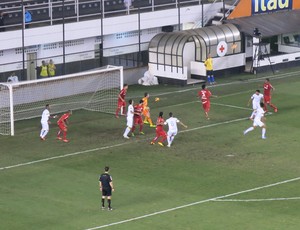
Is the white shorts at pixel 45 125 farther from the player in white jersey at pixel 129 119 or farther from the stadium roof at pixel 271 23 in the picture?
the stadium roof at pixel 271 23

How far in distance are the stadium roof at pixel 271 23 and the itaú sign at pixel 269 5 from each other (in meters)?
0.34

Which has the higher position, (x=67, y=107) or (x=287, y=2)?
(x=287, y=2)

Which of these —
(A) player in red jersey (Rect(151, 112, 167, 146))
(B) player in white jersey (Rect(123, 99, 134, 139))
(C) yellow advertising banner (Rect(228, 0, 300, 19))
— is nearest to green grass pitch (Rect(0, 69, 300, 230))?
A: (B) player in white jersey (Rect(123, 99, 134, 139))

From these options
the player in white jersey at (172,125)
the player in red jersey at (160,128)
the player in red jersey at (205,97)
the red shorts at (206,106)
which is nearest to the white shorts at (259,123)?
the player in white jersey at (172,125)

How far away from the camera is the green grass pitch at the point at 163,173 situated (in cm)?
4056

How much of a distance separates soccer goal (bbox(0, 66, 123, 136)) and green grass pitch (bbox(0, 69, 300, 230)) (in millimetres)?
965

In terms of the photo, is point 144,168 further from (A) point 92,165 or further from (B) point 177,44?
(B) point 177,44

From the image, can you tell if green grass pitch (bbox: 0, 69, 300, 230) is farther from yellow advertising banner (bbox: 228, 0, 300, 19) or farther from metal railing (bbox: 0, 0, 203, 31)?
yellow advertising banner (bbox: 228, 0, 300, 19)

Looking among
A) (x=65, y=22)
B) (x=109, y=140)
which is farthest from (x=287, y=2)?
(x=109, y=140)

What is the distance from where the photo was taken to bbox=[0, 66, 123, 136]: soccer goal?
6041cm

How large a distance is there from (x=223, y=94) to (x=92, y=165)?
17413 millimetres

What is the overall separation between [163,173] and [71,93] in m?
16.2

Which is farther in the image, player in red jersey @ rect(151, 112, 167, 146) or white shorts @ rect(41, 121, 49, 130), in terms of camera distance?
white shorts @ rect(41, 121, 49, 130)

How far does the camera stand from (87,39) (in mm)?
68375
